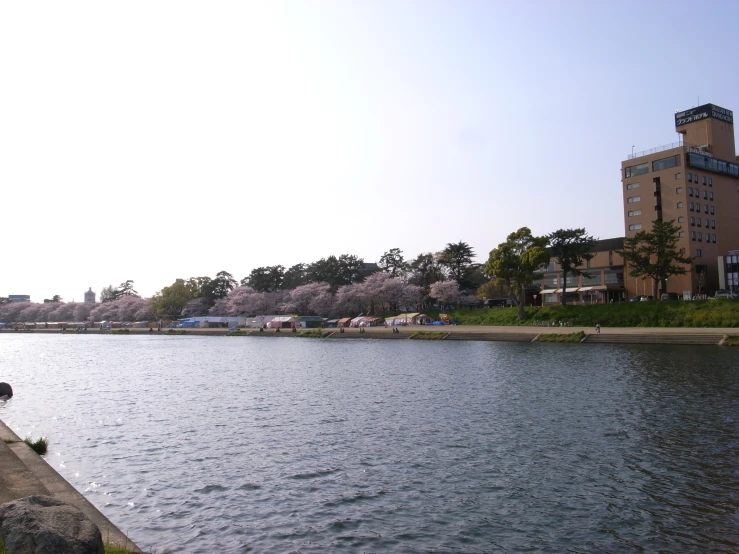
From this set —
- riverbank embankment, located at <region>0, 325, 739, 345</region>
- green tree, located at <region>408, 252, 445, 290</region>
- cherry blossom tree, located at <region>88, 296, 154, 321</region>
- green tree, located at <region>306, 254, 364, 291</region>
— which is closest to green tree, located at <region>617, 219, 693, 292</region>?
riverbank embankment, located at <region>0, 325, 739, 345</region>

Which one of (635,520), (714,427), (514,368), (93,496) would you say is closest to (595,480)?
(635,520)

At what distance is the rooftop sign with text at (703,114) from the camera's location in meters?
90.8

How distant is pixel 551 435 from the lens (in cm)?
1933

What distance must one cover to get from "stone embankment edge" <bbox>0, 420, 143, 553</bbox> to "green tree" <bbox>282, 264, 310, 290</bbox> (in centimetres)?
12740

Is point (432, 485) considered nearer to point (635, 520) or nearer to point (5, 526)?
point (635, 520)

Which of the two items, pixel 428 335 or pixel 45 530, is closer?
pixel 45 530

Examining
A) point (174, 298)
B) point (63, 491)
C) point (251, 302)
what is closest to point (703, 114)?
point (251, 302)

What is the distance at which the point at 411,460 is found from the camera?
A: 1664cm

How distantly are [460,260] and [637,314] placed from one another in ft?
157

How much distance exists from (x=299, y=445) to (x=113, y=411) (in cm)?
1232

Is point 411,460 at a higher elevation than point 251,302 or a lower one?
lower

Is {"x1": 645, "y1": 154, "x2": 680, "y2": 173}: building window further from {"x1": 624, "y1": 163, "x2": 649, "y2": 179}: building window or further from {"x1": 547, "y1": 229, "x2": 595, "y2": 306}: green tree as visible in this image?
{"x1": 547, "y1": 229, "x2": 595, "y2": 306}: green tree

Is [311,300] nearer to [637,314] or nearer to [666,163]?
[637,314]

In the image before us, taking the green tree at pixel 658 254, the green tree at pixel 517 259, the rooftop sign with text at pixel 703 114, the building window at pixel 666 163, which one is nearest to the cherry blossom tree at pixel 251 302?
the green tree at pixel 517 259
